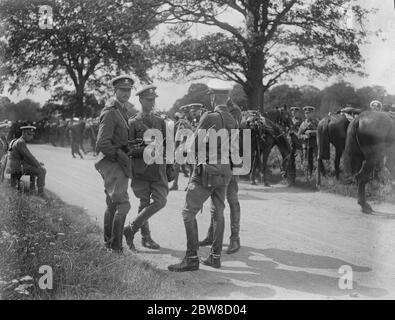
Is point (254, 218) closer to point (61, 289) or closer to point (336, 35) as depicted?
point (61, 289)

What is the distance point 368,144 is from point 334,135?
2944 millimetres

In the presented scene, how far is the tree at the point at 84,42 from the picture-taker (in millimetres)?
14047

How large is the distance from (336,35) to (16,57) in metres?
9.41

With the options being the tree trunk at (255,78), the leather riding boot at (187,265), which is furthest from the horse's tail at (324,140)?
the leather riding boot at (187,265)

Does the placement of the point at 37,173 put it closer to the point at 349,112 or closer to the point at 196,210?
the point at 196,210

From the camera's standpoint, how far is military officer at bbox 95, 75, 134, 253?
17.9 ft

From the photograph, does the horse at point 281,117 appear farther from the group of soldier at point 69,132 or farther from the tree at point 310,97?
the tree at point 310,97

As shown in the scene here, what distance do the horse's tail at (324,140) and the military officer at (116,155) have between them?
729cm

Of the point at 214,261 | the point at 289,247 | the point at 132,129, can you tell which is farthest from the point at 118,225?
the point at 289,247

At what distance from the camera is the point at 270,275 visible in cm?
530

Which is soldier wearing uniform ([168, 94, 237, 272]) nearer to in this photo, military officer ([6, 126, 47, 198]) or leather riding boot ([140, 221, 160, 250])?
leather riding boot ([140, 221, 160, 250])

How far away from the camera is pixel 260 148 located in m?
13.2
